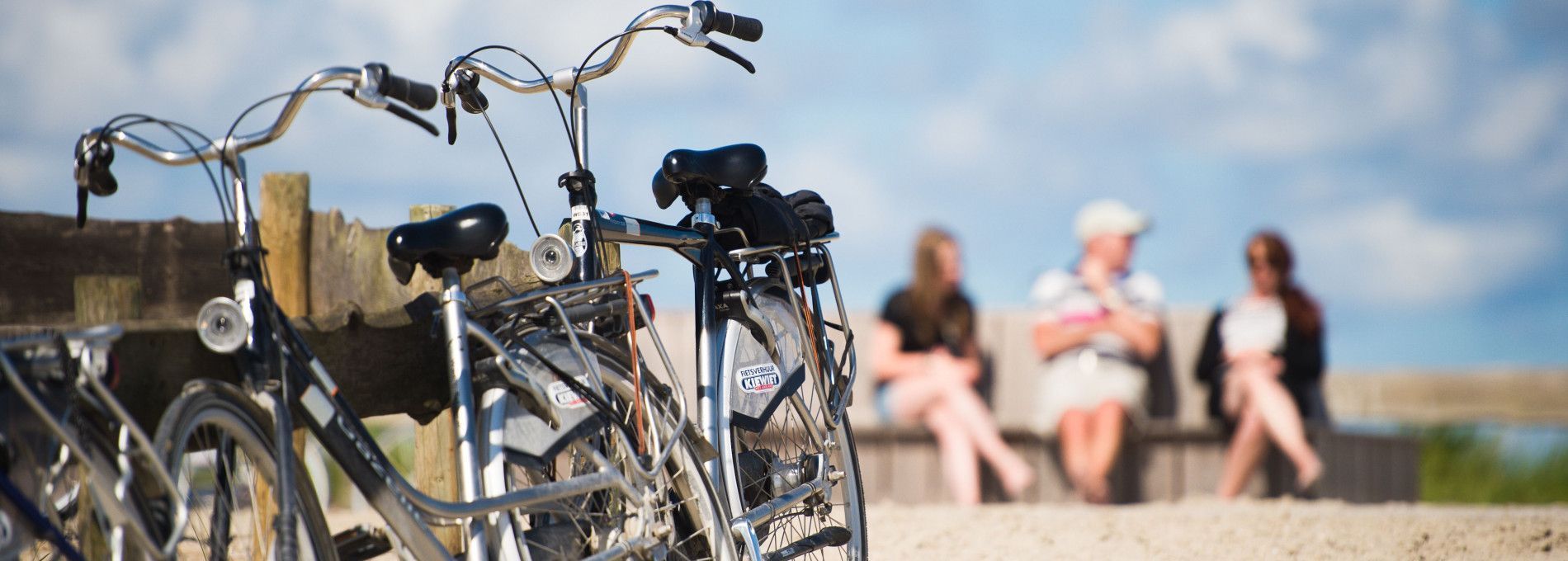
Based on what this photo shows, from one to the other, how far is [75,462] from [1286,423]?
747cm

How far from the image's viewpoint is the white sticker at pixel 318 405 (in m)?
2.64

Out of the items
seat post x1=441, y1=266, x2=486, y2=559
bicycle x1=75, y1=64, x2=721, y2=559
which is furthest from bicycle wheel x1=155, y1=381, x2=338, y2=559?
seat post x1=441, y1=266, x2=486, y2=559

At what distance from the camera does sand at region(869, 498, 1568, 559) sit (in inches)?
205

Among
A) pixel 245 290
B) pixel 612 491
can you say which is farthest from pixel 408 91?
pixel 612 491

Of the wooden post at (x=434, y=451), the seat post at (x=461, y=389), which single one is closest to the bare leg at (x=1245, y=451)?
the wooden post at (x=434, y=451)

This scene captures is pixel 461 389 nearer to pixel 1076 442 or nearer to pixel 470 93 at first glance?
pixel 470 93

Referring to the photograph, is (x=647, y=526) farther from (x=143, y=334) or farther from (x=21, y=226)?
(x=21, y=226)

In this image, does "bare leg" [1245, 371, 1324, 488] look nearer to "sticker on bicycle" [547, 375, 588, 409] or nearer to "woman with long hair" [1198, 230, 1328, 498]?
"woman with long hair" [1198, 230, 1328, 498]

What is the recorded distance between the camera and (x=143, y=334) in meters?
2.64

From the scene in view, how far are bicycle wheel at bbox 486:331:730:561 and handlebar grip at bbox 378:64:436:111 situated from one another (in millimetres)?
586

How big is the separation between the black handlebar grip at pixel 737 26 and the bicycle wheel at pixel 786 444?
0.64m

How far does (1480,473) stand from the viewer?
36.9 ft

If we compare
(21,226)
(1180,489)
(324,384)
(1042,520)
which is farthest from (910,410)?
(324,384)

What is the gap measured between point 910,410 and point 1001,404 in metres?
0.95
